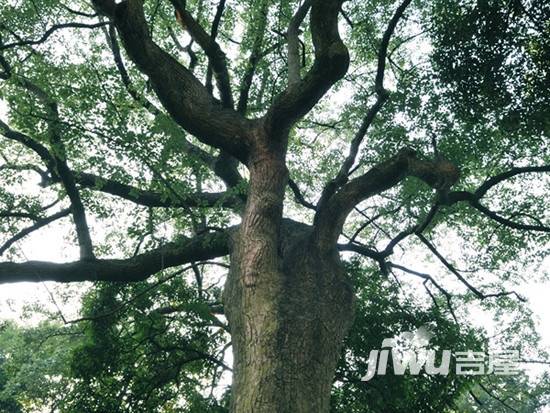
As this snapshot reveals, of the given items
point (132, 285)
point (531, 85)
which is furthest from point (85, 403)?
point (531, 85)

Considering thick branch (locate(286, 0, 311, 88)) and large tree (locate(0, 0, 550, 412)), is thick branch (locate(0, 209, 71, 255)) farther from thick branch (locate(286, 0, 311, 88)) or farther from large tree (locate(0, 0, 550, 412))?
thick branch (locate(286, 0, 311, 88))

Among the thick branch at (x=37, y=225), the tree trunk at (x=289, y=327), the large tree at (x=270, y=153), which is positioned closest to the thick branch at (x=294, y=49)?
the large tree at (x=270, y=153)

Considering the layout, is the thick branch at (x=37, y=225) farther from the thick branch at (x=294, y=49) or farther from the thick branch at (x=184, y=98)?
the thick branch at (x=294, y=49)

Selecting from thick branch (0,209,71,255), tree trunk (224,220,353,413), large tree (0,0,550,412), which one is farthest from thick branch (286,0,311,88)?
thick branch (0,209,71,255)

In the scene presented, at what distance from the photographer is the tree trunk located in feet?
11.0

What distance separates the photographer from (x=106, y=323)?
23.3ft

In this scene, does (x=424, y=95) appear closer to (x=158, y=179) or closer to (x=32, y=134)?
(x=158, y=179)

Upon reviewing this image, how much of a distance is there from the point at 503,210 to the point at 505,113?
2.74m

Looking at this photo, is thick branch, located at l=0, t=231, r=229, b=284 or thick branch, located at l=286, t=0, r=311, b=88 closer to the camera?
thick branch, located at l=0, t=231, r=229, b=284

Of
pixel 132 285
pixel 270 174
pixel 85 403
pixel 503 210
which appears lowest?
pixel 85 403

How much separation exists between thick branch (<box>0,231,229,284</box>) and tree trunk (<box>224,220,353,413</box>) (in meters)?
1.15

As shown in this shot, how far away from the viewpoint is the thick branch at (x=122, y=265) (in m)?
5.52

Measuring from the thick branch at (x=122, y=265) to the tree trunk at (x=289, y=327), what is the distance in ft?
3.77

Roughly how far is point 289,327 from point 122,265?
10.2 feet
